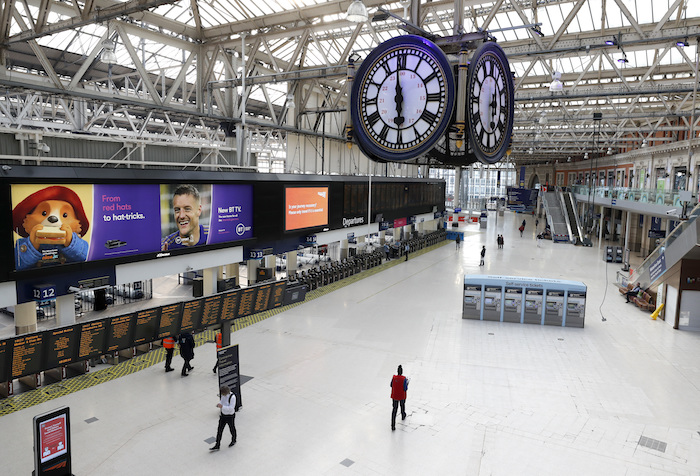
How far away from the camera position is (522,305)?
16828 mm

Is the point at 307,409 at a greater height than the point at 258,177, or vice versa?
the point at 258,177

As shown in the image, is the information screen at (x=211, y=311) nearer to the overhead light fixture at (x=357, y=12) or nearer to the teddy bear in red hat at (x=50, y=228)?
the teddy bear in red hat at (x=50, y=228)

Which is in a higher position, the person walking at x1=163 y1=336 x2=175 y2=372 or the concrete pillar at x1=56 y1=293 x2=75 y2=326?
the concrete pillar at x1=56 y1=293 x2=75 y2=326

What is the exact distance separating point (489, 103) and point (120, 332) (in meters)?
10.2

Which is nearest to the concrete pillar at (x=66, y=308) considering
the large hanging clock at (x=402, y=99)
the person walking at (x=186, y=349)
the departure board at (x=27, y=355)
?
the departure board at (x=27, y=355)

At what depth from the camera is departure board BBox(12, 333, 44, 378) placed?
920 cm

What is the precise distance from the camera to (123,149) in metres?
13.6

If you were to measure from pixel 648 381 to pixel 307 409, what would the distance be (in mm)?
8437

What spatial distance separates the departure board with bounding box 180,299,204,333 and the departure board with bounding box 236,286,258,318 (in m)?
1.41

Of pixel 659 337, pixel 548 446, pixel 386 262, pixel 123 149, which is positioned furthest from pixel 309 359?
pixel 386 262

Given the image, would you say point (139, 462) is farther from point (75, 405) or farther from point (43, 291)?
point (43, 291)

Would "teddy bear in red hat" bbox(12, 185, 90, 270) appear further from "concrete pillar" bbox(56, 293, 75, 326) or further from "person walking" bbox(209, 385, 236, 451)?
"person walking" bbox(209, 385, 236, 451)

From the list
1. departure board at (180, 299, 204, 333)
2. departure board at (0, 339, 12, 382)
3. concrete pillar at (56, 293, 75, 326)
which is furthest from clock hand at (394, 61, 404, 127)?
concrete pillar at (56, 293, 75, 326)

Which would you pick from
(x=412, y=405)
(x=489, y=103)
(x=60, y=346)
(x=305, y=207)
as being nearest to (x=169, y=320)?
(x=60, y=346)
